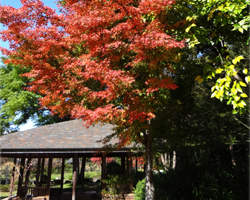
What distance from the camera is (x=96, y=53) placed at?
5.82 metres

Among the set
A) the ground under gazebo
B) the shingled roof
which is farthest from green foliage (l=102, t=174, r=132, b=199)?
the shingled roof

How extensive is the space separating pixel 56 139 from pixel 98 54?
7.53 metres

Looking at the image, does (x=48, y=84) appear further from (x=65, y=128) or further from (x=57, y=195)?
(x=57, y=195)

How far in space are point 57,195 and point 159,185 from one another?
1062cm

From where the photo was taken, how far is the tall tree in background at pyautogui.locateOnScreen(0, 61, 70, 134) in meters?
21.1

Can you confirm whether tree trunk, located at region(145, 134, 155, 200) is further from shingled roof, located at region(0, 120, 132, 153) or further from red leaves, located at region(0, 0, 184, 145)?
shingled roof, located at region(0, 120, 132, 153)

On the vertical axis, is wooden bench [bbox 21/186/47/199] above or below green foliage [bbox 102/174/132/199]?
below

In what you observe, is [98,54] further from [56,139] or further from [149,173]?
[56,139]

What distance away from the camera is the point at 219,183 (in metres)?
8.03

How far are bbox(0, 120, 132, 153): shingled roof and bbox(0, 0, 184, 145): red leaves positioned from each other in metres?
4.96

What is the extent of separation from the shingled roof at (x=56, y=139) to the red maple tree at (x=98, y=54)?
16.2 feet

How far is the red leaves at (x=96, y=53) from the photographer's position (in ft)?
17.5

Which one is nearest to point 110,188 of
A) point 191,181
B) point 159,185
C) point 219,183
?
point 159,185

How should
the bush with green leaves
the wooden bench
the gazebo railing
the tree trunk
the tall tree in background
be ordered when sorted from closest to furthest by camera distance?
the tree trunk < the bush with green leaves < the wooden bench < the gazebo railing < the tall tree in background
